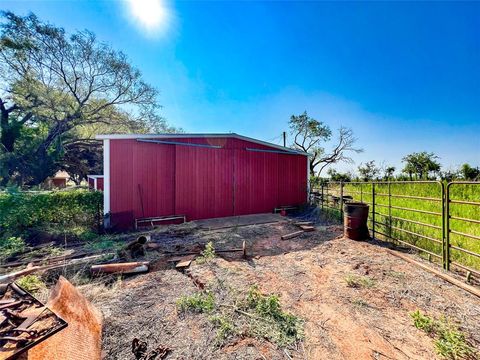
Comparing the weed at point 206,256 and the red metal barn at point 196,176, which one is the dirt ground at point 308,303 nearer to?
the weed at point 206,256

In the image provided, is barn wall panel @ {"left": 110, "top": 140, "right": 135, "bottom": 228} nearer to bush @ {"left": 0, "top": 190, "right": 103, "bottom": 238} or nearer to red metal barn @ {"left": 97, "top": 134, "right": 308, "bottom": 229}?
red metal barn @ {"left": 97, "top": 134, "right": 308, "bottom": 229}

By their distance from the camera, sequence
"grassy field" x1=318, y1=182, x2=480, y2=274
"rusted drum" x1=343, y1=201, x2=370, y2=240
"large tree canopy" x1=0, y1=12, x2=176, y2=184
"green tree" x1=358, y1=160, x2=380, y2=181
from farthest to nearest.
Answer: "green tree" x1=358, y1=160, x2=380, y2=181 < "large tree canopy" x1=0, y1=12, x2=176, y2=184 < "rusted drum" x1=343, y1=201, x2=370, y2=240 < "grassy field" x1=318, y1=182, x2=480, y2=274

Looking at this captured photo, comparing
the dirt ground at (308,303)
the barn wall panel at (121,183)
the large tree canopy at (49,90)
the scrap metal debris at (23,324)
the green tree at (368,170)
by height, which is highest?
the large tree canopy at (49,90)

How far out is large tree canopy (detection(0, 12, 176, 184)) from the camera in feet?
36.1

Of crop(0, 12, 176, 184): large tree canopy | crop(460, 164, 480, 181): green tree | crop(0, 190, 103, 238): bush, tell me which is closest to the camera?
crop(0, 190, 103, 238): bush

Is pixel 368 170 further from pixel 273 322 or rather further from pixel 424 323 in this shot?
pixel 273 322

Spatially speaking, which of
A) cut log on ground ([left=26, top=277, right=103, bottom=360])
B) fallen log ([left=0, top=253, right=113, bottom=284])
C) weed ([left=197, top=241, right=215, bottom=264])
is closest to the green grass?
cut log on ground ([left=26, top=277, right=103, bottom=360])

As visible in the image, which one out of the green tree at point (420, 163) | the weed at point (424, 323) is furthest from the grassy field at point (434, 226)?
the green tree at point (420, 163)

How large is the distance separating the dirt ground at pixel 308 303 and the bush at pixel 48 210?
123 inches

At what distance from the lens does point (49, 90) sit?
12.0m

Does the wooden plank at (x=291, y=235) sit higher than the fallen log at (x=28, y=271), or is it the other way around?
the fallen log at (x=28, y=271)

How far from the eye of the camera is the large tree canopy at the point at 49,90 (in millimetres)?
11016

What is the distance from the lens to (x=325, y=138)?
21.8 meters

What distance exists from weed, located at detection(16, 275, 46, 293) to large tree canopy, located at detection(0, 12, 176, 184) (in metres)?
12.3
